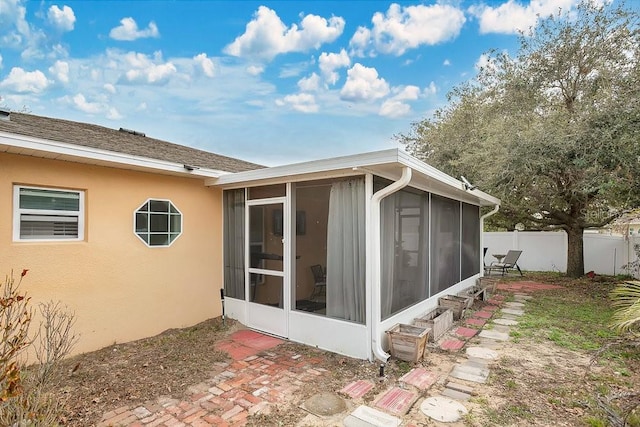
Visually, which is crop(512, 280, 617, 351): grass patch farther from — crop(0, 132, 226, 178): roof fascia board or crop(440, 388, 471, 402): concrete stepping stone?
crop(0, 132, 226, 178): roof fascia board

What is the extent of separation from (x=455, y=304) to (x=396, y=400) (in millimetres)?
3747

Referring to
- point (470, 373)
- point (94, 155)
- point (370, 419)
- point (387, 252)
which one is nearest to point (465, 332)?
point (470, 373)

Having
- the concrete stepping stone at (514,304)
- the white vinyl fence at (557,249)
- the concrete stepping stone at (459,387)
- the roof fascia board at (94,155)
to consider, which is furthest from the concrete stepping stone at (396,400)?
the white vinyl fence at (557,249)

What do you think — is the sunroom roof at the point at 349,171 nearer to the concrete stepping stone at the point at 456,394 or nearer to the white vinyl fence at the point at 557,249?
the concrete stepping stone at the point at 456,394

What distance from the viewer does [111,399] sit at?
3529 millimetres

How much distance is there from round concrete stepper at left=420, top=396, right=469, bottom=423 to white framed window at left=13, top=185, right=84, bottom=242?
16.4 ft

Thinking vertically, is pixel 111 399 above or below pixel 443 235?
below

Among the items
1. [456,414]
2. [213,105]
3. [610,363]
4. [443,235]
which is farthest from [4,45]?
[610,363]

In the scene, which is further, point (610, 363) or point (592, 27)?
point (592, 27)

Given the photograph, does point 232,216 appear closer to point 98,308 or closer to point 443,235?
point 98,308

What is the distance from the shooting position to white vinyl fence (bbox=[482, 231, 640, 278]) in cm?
1173

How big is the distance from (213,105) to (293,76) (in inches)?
109

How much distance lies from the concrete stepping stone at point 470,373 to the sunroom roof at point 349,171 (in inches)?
104

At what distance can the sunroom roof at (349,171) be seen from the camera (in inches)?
162
